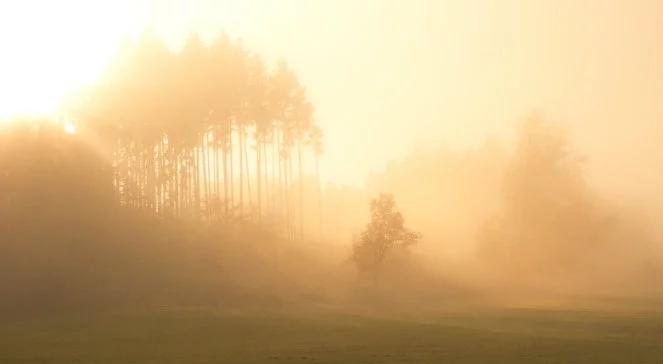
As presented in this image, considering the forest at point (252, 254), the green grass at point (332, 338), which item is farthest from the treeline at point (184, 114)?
the green grass at point (332, 338)

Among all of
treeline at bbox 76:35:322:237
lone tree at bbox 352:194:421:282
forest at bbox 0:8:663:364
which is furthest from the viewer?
treeline at bbox 76:35:322:237

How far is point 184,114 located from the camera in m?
94.3

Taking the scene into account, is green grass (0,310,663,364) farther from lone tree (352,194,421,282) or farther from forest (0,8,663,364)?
lone tree (352,194,421,282)

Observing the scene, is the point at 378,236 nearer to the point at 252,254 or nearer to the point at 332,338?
the point at 252,254

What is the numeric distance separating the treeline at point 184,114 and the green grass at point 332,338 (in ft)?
98.7

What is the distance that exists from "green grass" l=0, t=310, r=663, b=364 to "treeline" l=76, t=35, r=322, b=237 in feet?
98.7

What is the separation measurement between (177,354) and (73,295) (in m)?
30.1

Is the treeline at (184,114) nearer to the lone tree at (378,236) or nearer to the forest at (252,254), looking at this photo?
the forest at (252,254)

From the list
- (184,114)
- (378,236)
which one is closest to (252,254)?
(378,236)

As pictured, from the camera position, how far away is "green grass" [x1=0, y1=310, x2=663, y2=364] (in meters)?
42.4

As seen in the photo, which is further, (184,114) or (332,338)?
(184,114)

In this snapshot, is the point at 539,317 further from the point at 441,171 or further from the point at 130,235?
the point at 441,171

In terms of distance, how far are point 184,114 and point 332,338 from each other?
50392 mm

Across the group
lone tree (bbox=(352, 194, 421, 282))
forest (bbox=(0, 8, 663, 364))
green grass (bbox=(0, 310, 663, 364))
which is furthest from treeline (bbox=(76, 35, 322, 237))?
green grass (bbox=(0, 310, 663, 364))
